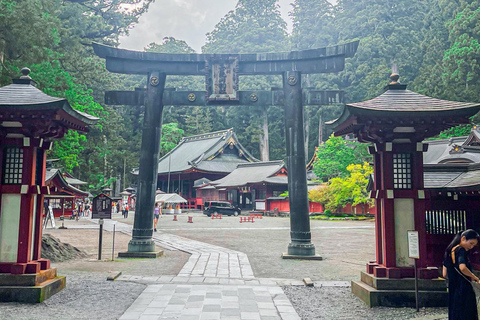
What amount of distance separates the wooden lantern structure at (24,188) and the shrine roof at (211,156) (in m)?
39.3

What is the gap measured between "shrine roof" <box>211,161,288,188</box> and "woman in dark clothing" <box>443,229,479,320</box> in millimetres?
34824

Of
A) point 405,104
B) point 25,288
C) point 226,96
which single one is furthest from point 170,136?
point 405,104

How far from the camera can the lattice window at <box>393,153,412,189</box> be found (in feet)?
25.5

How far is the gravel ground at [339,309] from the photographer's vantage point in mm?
6508

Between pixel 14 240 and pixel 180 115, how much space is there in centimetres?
6563

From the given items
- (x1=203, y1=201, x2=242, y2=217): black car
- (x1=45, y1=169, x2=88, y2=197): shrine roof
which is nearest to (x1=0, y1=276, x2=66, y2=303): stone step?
(x1=45, y1=169, x2=88, y2=197): shrine roof

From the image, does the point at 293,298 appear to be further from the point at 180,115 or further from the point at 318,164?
the point at 180,115

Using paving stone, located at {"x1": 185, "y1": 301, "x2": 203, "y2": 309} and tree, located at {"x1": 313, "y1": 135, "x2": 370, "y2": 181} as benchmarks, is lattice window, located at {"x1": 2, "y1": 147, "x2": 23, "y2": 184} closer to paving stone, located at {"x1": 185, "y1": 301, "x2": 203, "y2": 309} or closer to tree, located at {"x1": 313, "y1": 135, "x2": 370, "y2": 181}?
paving stone, located at {"x1": 185, "y1": 301, "x2": 203, "y2": 309}

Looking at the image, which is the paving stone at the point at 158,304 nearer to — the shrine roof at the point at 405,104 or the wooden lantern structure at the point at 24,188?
the wooden lantern structure at the point at 24,188

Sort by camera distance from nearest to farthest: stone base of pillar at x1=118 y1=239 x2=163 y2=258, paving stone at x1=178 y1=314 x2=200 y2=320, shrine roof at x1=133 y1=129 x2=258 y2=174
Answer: paving stone at x1=178 y1=314 x2=200 y2=320, stone base of pillar at x1=118 y1=239 x2=163 y2=258, shrine roof at x1=133 y1=129 x2=258 y2=174

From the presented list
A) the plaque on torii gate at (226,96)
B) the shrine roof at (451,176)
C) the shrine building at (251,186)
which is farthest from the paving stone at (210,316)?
the shrine building at (251,186)

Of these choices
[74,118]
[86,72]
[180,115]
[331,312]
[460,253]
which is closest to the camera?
[460,253]

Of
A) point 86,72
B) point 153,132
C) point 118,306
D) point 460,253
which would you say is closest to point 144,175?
point 153,132

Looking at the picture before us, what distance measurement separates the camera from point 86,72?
3256cm
